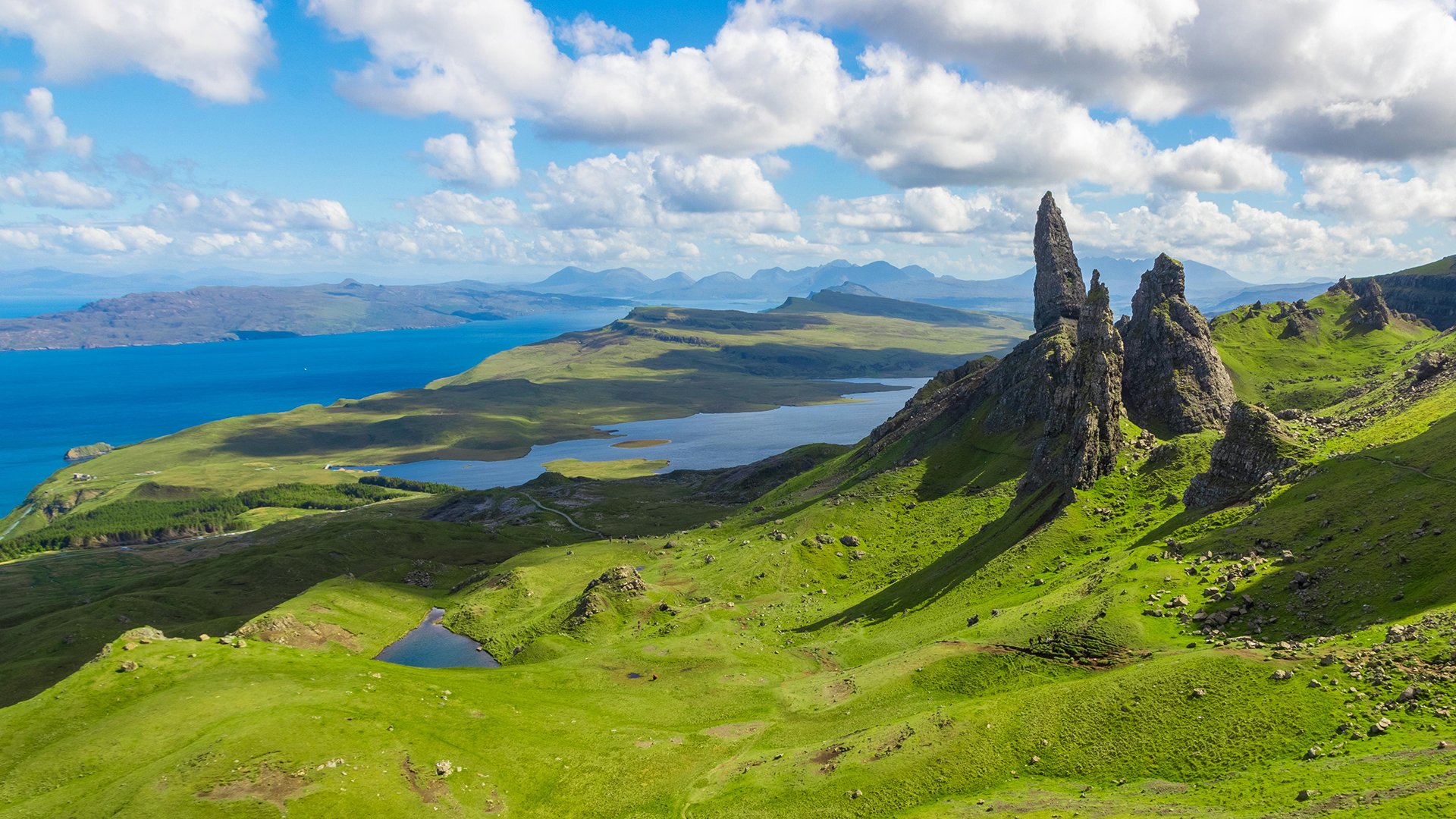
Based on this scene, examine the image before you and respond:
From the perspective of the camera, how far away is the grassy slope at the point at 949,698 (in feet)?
173

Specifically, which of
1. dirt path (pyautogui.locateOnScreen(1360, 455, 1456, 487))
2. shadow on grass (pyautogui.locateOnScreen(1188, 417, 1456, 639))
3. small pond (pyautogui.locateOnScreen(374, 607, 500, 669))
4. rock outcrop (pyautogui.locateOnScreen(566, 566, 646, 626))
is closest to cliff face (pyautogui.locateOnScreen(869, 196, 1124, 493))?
shadow on grass (pyautogui.locateOnScreen(1188, 417, 1456, 639))

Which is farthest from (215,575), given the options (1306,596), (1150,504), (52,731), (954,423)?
(1306,596)

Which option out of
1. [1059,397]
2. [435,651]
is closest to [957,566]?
[1059,397]

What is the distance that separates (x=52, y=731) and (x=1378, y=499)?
128288mm

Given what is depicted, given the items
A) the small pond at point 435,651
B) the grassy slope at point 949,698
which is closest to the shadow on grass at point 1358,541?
the grassy slope at point 949,698

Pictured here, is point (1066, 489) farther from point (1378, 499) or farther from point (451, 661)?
point (451, 661)

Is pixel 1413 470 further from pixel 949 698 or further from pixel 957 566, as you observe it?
pixel 957 566

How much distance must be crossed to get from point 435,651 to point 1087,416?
112 meters

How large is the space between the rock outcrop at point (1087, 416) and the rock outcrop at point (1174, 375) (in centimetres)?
2483

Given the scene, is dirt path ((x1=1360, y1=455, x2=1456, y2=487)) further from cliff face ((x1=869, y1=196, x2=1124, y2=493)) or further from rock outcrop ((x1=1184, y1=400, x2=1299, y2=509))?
cliff face ((x1=869, y1=196, x2=1124, y2=493))

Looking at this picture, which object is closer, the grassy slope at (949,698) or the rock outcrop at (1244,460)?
the grassy slope at (949,698)

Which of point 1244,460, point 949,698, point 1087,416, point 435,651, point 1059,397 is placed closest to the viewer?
point 949,698

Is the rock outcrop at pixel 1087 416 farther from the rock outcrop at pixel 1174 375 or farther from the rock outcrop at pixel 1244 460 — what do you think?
the rock outcrop at pixel 1174 375

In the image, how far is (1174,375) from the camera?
494 feet
